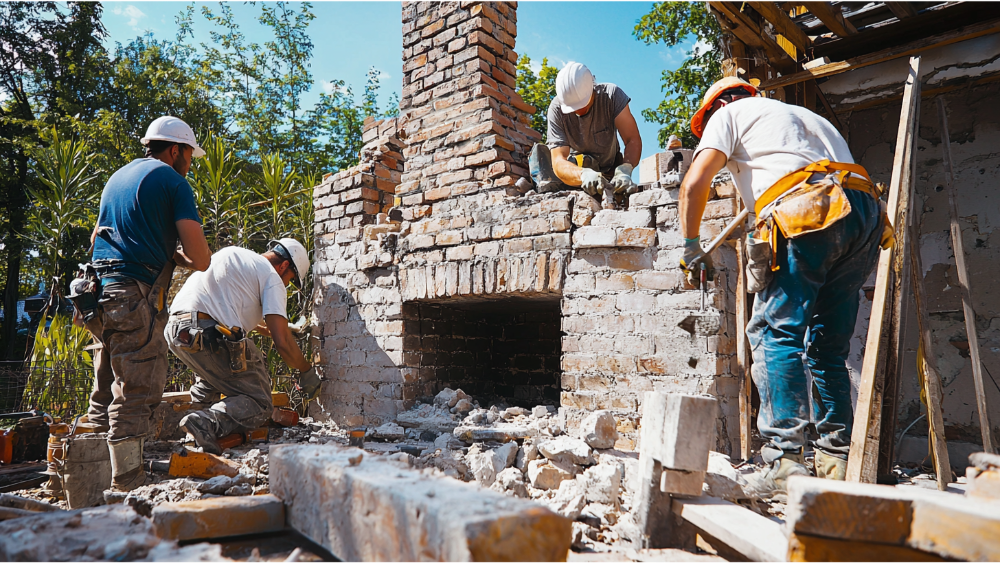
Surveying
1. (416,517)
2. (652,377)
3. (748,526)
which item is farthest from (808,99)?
(416,517)

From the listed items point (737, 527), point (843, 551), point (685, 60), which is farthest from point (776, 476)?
point (685, 60)

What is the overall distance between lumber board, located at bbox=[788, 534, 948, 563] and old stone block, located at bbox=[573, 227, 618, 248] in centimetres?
222

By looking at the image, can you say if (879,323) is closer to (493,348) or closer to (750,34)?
(750,34)

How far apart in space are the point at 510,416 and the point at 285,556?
228 cm

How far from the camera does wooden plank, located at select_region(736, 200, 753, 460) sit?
2906mm

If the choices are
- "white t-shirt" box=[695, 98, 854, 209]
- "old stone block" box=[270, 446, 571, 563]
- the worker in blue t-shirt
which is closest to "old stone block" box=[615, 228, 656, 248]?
"white t-shirt" box=[695, 98, 854, 209]

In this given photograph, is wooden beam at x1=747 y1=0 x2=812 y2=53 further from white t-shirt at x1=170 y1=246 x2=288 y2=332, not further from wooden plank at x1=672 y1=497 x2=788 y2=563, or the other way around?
white t-shirt at x1=170 y1=246 x2=288 y2=332

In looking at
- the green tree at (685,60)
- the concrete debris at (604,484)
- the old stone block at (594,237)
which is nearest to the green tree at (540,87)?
the green tree at (685,60)

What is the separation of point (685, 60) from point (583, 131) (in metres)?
8.14

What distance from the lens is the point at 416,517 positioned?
106cm

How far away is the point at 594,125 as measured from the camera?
13.1 feet

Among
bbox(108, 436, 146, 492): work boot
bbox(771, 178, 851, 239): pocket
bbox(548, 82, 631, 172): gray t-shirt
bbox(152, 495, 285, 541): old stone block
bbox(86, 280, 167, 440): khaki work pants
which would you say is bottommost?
bbox(108, 436, 146, 492): work boot

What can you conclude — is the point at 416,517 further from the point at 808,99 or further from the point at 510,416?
the point at 808,99

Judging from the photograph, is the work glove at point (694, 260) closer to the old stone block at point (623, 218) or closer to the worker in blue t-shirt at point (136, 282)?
the old stone block at point (623, 218)
